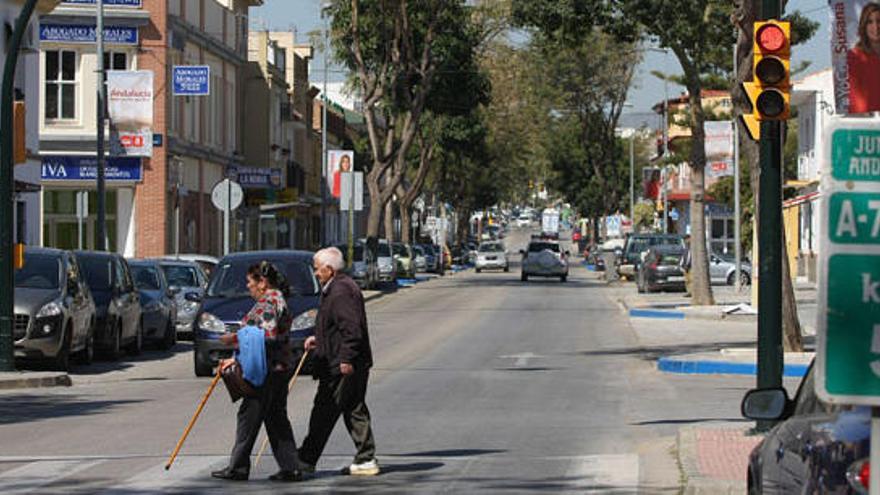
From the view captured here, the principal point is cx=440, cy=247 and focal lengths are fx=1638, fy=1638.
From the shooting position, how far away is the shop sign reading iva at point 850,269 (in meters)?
4.86

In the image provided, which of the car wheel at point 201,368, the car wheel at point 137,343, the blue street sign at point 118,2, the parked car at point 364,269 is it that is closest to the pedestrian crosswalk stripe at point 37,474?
the car wheel at point 201,368

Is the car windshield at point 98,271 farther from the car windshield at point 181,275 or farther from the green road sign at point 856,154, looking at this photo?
the green road sign at point 856,154

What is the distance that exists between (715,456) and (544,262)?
57109 millimetres

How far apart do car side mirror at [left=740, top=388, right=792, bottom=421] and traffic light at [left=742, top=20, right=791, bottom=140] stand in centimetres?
755

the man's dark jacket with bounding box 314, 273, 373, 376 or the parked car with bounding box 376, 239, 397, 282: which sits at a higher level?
the man's dark jacket with bounding box 314, 273, 373, 376

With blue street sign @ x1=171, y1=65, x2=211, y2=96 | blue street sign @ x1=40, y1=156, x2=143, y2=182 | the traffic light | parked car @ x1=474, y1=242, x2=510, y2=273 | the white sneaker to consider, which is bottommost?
the white sneaker

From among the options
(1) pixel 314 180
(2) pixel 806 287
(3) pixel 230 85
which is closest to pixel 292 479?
(2) pixel 806 287

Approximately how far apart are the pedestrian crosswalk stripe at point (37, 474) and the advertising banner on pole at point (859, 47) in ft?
27.5

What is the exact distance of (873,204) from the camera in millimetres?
5012

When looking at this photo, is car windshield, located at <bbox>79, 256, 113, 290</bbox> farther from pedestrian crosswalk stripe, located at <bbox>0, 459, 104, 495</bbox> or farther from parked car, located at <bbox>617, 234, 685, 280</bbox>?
parked car, located at <bbox>617, 234, 685, 280</bbox>

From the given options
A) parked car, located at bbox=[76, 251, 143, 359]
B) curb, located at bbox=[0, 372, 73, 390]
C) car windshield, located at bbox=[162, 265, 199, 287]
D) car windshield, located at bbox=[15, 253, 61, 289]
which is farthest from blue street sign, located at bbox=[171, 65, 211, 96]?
curb, located at bbox=[0, 372, 73, 390]

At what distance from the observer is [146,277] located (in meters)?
31.0

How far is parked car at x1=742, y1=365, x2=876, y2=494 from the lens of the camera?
5402 mm

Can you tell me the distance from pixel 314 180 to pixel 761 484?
286 feet
